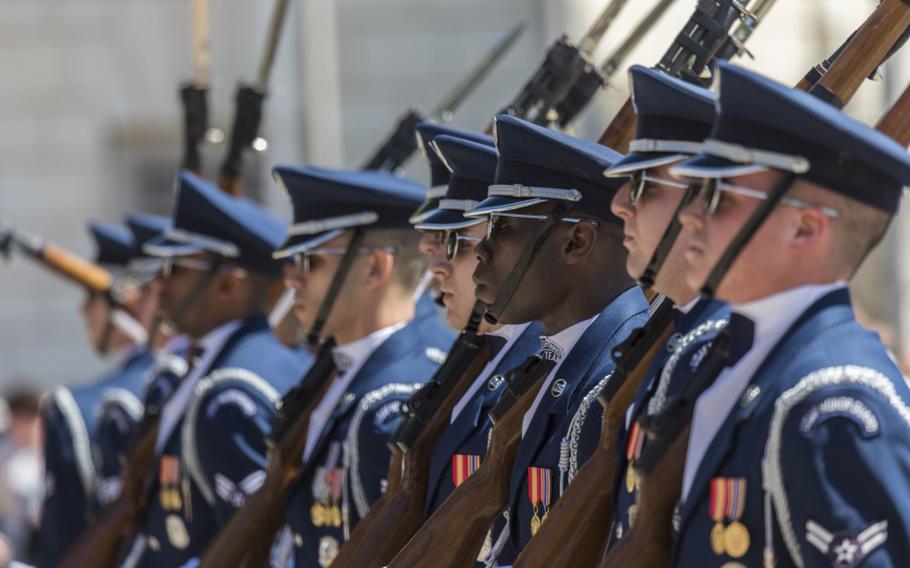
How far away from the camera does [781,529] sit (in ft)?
Answer: 9.95

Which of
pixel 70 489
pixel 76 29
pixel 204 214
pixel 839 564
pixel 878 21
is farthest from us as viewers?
pixel 76 29

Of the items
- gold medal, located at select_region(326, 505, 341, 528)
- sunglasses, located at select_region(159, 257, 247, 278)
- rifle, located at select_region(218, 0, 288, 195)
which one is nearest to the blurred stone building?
rifle, located at select_region(218, 0, 288, 195)

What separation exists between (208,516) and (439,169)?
165 centimetres

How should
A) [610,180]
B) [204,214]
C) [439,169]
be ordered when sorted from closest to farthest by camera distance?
[610,180] → [439,169] → [204,214]

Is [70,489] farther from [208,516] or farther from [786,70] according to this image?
[786,70]

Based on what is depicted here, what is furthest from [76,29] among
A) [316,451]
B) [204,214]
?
[316,451]

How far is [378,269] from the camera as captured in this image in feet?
18.4

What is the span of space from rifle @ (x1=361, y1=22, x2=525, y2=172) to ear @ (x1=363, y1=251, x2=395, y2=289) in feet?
3.09

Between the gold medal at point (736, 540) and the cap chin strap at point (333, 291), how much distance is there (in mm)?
2554

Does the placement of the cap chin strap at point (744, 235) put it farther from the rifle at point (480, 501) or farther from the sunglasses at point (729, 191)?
the rifle at point (480, 501)

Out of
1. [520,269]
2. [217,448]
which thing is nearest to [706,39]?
[520,269]

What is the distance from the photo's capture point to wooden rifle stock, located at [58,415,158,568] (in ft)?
21.9

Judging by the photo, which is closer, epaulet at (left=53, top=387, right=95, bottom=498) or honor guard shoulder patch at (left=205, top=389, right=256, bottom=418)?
honor guard shoulder patch at (left=205, top=389, right=256, bottom=418)

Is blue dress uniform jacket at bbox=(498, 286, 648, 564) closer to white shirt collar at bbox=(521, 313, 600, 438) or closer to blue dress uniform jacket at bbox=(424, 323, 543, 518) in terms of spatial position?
white shirt collar at bbox=(521, 313, 600, 438)
